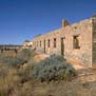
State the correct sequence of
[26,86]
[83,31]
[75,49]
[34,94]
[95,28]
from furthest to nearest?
1. [75,49]
2. [83,31]
3. [95,28]
4. [26,86]
5. [34,94]

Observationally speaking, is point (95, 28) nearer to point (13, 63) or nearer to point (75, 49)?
point (75, 49)

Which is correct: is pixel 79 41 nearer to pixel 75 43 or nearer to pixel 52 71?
pixel 75 43

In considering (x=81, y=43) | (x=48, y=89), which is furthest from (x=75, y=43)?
(x=48, y=89)

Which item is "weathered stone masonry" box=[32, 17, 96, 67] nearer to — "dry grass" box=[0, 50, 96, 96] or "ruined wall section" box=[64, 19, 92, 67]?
"ruined wall section" box=[64, 19, 92, 67]

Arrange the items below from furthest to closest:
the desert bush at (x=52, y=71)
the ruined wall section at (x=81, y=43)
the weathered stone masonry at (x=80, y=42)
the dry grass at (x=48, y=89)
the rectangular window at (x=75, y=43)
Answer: the rectangular window at (x=75, y=43), the ruined wall section at (x=81, y=43), the weathered stone masonry at (x=80, y=42), the desert bush at (x=52, y=71), the dry grass at (x=48, y=89)

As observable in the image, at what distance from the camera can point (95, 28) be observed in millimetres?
16109

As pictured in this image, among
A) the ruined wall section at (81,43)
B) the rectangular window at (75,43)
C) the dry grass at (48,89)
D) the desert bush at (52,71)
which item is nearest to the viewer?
the dry grass at (48,89)

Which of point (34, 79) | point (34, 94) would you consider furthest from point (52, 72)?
point (34, 94)

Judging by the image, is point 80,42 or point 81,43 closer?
point 81,43

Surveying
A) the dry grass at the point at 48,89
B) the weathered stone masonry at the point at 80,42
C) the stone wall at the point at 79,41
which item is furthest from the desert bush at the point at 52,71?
the stone wall at the point at 79,41

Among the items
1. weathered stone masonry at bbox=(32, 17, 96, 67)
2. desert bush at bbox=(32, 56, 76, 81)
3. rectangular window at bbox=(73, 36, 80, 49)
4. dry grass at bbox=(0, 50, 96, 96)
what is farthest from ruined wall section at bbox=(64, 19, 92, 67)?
dry grass at bbox=(0, 50, 96, 96)

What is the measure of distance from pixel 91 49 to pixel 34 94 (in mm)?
8548

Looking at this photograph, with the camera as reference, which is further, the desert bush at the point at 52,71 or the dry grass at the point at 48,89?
the desert bush at the point at 52,71

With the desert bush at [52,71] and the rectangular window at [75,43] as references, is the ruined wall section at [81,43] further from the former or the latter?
the desert bush at [52,71]
